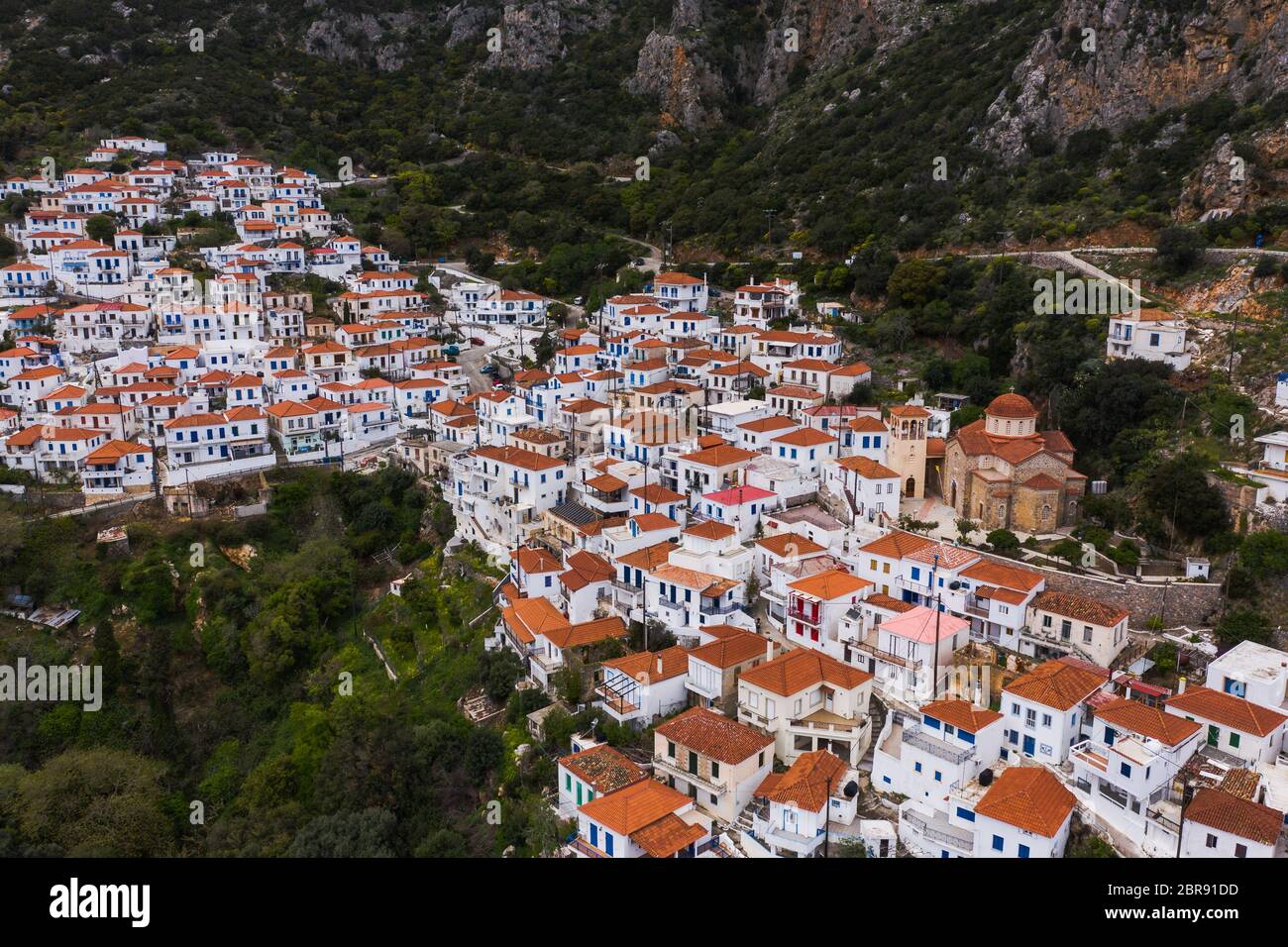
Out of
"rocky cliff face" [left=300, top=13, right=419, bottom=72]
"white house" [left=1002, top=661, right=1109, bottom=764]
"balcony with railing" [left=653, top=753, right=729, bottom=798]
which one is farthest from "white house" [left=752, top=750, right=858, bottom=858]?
"rocky cliff face" [left=300, top=13, right=419, bottom=72]

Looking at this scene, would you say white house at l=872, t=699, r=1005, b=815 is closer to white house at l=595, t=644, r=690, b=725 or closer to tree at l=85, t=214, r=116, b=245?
white house at l=595, t=644, r=690, b=725

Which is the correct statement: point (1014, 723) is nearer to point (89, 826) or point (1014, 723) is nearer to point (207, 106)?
point (89, 826)

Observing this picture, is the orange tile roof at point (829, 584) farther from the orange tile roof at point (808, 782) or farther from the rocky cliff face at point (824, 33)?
the rocky cliff face at point (824, 33)

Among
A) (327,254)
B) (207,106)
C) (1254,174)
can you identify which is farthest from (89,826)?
(207,106)

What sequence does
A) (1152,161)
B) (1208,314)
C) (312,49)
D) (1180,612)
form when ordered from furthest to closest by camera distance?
(312,49) → (1152,161) → (1208,314) → (1180,612)

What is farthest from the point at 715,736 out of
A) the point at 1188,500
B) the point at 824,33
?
the point at 824,33

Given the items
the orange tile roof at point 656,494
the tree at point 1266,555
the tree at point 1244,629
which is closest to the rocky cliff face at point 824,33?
the orange tile roof at point 656,494

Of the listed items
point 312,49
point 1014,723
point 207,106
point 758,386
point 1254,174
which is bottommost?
point 1014,723
